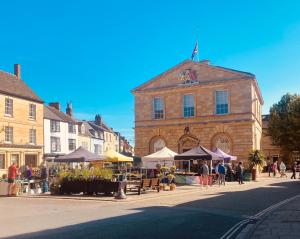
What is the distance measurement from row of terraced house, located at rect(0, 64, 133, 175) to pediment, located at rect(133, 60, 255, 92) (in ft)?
27.4

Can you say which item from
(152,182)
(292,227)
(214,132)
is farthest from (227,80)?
(292,227)

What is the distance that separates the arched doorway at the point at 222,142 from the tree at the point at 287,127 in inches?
397

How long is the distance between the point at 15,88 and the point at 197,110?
1857 centimetres

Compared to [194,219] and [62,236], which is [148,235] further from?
[194,219]

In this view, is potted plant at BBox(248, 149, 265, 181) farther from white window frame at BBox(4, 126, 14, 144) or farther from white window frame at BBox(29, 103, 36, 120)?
white window frame at BBox(29, 103, 36, 120)

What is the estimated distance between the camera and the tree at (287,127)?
45.9 m

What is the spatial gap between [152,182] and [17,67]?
3252cm

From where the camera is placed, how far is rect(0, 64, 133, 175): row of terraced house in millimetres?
41719

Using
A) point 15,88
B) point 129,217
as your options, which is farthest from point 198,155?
point 15,88

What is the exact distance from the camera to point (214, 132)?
131 ft

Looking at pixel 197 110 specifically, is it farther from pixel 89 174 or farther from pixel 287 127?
pixel 89 174

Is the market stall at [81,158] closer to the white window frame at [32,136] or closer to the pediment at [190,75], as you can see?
the pediment at [190,75]

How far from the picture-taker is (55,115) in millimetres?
55562

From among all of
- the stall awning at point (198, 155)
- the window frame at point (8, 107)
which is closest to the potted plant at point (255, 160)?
the stall awning at point (198, 155)
